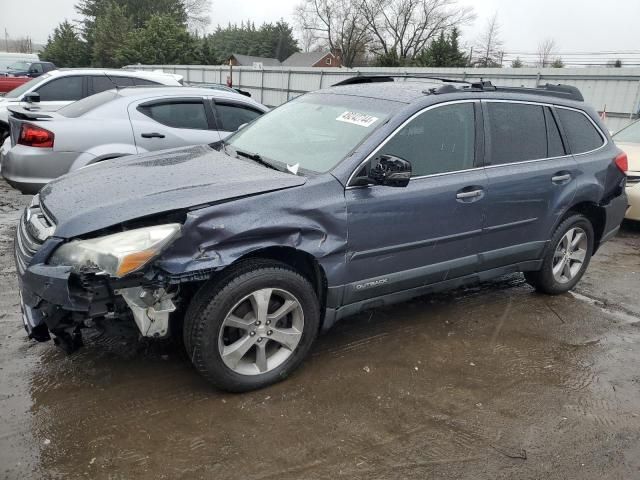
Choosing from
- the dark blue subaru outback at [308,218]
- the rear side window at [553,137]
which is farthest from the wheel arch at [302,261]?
the rear side window at [553,137]

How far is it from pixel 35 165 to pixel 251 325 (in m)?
3.78

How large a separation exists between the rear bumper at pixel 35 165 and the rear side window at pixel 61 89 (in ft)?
12.3

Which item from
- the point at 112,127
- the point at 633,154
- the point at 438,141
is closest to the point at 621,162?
the point at 438,141

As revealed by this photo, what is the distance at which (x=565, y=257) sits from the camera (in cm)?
476

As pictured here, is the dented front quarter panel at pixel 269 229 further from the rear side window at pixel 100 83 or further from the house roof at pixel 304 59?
the house roof at pixel 304 59

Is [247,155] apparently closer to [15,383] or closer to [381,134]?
[381,134]

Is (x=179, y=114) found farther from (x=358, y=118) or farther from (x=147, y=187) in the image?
(x=147, y=187)

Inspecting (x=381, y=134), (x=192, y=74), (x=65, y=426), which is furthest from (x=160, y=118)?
(x=192, y=74)

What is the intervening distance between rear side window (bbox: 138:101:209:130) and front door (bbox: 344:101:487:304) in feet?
11.9

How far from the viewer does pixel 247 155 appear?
3.73 meters

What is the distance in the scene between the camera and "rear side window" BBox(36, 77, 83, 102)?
8836mm

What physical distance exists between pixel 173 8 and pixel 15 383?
6252cm

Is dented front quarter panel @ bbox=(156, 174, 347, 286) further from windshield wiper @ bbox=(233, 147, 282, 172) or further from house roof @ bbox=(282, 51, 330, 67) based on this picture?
house roof @ bbox=(282, 51, 330, 67)

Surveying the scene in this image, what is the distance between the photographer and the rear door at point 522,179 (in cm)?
393
